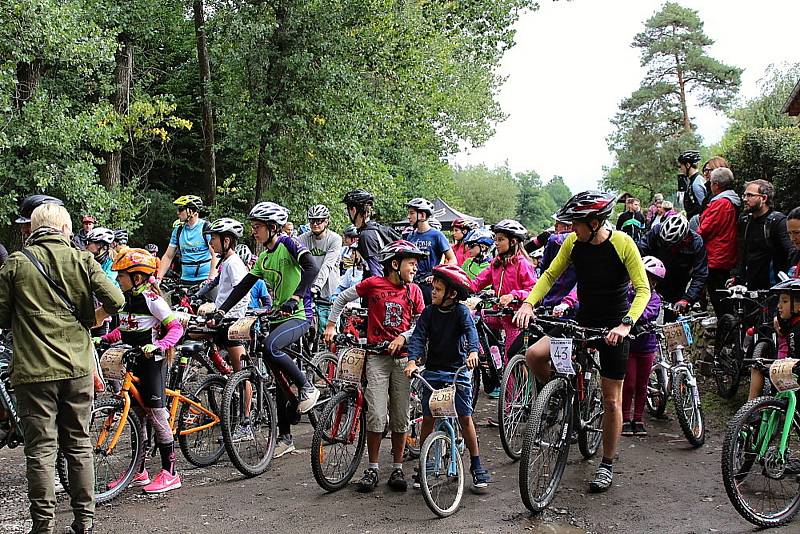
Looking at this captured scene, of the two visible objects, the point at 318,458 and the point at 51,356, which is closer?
the point at 51,356

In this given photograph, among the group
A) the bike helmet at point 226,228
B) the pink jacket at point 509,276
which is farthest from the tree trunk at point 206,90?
the pink jacket at point 509,276

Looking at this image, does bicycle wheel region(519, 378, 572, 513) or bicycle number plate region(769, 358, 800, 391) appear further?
bicycle wheel region(519, 378, 572, 513)

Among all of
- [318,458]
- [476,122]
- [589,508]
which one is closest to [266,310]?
[318,458]

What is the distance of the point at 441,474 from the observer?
238 inches

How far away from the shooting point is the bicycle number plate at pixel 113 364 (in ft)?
20.4

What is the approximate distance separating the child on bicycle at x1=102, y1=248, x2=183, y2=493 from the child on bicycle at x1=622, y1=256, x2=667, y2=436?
404 centimetres

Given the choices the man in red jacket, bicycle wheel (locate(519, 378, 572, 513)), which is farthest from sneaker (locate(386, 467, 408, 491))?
the man in red jacket

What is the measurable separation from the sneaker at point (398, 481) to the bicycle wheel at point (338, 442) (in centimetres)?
36

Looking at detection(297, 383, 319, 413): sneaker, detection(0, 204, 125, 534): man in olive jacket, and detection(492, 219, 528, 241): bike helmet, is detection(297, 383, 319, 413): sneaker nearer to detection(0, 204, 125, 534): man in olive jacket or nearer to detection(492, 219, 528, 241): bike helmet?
detection(0, 204, 125, 534): man in olive jacket

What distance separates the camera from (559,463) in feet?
20.1

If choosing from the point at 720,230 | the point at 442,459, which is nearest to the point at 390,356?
the point at 442,459

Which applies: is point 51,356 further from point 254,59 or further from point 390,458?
point 254,59

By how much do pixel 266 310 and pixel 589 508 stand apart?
3240 mm

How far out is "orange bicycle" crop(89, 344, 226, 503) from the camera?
6.24 m
